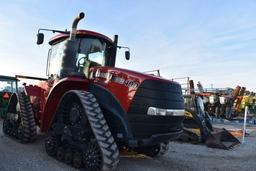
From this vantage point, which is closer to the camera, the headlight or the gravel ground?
the headlight

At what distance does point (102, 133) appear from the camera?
542cm

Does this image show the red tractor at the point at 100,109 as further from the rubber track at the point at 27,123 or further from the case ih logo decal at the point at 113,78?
Answer: the rubber track at the point at 27,123

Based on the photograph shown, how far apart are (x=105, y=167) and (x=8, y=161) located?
2102mm

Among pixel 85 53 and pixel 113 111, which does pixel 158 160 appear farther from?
pixel 85 53

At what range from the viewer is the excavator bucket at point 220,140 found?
10.1 metres

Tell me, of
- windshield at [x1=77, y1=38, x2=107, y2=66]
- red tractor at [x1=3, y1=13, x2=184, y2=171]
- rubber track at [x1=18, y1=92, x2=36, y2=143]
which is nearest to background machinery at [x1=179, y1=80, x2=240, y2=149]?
red tractor at [x1=3, y1=13, x2=184, y2=171]

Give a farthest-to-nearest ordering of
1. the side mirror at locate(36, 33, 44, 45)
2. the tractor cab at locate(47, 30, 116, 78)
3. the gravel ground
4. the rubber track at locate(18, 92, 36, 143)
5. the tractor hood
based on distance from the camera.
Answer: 1. the rubber track at locate(18, 92, 36, 143)
2. the side mirror at locate(36, 33, 44, 45)
3. the tractor cab at locate(47, 30, 116, 78)
4. the gravel ground
5. the tractor hood

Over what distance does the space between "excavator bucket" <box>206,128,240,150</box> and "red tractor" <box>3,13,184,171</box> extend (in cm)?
333

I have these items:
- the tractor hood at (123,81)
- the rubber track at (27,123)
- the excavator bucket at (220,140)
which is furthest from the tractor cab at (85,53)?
the excavator bucket at (220,140)

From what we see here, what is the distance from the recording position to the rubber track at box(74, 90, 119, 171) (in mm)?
5289

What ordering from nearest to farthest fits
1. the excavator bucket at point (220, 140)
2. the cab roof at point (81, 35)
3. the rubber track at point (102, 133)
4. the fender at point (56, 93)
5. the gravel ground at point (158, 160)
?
the rubber track at point (102, 133) < the gravel ground at point (158, 160) < the fender at point (56, 93) < the cab roof at point (81, 35) < the excavator bucket at point (220, 140)

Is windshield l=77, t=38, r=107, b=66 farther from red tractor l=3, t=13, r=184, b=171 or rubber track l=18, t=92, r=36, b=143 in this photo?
rubber track l=18, t=92, r=36, b=143

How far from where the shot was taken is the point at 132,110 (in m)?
5.64

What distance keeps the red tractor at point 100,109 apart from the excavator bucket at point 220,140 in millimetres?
3334
